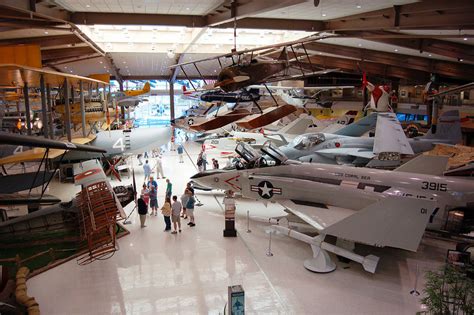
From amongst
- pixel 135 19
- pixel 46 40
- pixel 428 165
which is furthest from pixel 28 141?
pixel 46 40

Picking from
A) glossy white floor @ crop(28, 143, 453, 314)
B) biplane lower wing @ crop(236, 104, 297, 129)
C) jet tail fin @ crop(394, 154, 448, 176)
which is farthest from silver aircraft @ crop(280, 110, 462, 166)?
glossy white floor @ crop(28, 143, 453, 314)

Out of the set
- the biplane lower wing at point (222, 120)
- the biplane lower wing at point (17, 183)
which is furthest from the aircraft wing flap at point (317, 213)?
the biplane lower wing at point (17, 183)

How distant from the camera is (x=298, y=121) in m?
19.4

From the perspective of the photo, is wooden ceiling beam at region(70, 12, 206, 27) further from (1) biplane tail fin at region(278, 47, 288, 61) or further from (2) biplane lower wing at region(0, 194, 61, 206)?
(2) biplane lower wing at region(0, 194, 61, 206)

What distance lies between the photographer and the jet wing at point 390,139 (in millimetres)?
9984

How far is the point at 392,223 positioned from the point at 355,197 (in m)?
2.05

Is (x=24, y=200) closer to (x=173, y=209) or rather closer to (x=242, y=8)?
(x=173, y=209)

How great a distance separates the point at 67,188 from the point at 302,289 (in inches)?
467

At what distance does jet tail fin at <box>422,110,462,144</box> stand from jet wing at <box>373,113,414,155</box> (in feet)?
16.9

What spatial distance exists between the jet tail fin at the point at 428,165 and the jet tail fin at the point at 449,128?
20.4ft

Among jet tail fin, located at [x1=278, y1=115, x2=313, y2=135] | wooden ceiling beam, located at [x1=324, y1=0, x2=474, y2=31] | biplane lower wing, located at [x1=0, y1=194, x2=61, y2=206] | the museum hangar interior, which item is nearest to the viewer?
the museum hangar interior

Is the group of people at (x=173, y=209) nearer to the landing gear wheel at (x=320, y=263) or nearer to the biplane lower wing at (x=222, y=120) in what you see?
the landing gear wheel at (x=320, y=263)

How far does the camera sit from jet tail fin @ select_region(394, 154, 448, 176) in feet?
28.3

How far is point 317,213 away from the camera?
8.33 m
